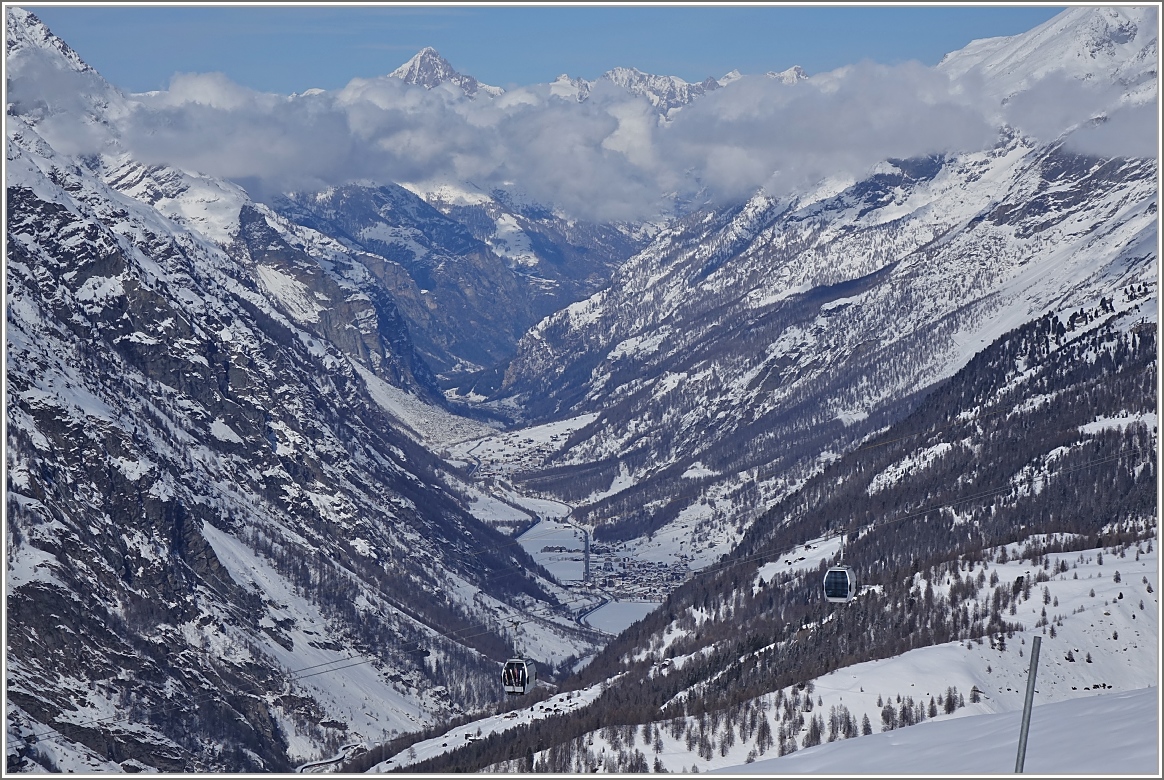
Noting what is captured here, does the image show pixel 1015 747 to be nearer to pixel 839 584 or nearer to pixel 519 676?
pixel 839 584

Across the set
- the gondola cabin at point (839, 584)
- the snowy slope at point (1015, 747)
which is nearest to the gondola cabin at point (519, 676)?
the snowy slope at point (1015, 747)

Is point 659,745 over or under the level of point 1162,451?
under

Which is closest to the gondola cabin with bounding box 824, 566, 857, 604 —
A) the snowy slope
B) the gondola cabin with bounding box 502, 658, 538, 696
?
the snowy slope

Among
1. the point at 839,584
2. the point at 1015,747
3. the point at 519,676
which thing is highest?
the point at 839,584

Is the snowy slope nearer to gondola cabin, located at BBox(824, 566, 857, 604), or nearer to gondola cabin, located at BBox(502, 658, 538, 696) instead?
gondola cabin, located at BBox(824, 566, 857, 604)

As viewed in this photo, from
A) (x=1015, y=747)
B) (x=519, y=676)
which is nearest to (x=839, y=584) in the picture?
(x=519, y=676)

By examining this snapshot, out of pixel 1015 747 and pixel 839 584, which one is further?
pixel 839 584

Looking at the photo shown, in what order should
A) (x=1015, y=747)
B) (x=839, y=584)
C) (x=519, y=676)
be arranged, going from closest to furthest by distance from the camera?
1. (x=1015, y=747)
2. (x=839, y=584)
3. (x=519, y=676)

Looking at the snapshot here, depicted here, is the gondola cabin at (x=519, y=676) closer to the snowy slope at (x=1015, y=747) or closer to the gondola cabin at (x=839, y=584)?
the snowy slope at (x=1015, y=747)

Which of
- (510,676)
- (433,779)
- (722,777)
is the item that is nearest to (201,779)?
(433,779)

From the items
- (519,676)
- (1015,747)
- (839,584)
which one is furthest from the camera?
(519,676)

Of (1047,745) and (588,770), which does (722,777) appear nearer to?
(1047,745)
